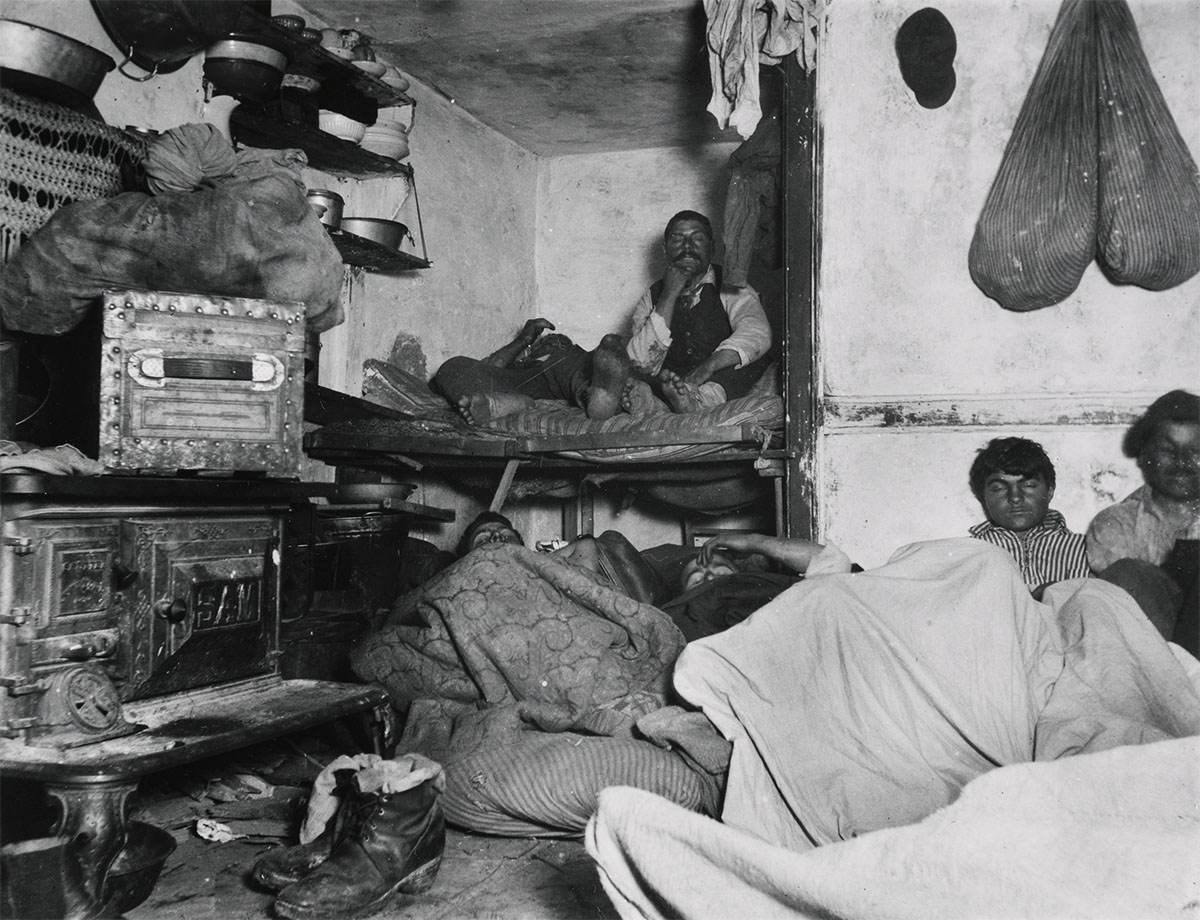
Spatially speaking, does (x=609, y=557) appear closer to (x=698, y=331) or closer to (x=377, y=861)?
(x=698, y=331)

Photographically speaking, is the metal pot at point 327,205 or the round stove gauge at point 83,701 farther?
the metal pot at point 327,205

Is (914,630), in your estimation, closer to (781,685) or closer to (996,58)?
(781,685)

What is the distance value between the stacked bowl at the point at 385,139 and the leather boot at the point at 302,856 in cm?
352

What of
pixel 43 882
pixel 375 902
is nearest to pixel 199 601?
pixel 43 882

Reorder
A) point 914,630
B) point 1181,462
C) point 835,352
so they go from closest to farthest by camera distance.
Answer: point 914,630
point 1181,462
point 835,352

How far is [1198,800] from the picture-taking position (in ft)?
4.90

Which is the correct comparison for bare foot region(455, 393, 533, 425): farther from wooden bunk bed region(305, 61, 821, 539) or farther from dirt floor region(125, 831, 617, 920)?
dirt floor region(125, 831, 617, 920)

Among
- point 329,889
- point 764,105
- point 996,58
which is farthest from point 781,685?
point 764,105

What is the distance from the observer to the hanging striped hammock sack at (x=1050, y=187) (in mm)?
4047

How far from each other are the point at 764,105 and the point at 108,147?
3236mm

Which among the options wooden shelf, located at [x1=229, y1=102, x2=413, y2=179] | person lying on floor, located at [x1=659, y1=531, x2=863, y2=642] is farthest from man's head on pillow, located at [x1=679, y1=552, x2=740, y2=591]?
wooden shelf, located at [x1=229, y1=102, x2=413, y2=179]

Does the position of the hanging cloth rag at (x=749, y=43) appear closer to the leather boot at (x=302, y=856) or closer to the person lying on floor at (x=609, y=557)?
the person lying on floor at (x=609, y=557)

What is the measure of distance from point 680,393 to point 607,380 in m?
0.40

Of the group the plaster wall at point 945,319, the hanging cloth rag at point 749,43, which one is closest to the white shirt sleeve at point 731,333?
the plaster wall at point 945,319
